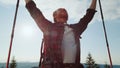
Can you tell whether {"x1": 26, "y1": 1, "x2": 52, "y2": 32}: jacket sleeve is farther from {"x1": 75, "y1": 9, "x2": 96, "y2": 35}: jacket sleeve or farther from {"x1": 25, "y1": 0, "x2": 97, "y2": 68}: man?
{"x1": 75, "y1": 9, "x2": 96, "y2": 35}: jacket sleeve

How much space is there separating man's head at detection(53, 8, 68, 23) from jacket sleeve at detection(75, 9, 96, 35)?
0.35 metres

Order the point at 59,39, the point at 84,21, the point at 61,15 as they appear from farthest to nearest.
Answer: the point at 84,21 → the point at 61,15 → the point at 59,39

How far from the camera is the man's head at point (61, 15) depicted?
5.29m

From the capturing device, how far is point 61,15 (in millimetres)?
5289

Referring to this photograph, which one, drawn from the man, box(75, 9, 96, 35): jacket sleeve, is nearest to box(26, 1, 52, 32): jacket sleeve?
the man

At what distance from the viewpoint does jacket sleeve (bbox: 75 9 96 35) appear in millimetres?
5484

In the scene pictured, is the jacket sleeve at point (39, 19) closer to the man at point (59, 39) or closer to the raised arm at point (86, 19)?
the man at point (59, 39)

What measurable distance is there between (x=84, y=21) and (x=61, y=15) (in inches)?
25.5

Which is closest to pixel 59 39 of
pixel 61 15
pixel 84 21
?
pixel 61 15

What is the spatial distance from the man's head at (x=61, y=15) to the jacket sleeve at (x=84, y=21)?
1.15 ft

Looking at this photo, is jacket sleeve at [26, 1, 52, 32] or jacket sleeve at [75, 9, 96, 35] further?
Result: jacket sleeve at [75, 9, 96, 35]

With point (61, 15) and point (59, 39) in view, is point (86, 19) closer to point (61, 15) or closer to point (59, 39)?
point (61, 15)

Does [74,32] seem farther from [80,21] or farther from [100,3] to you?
[100,3]

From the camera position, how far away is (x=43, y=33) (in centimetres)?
530
